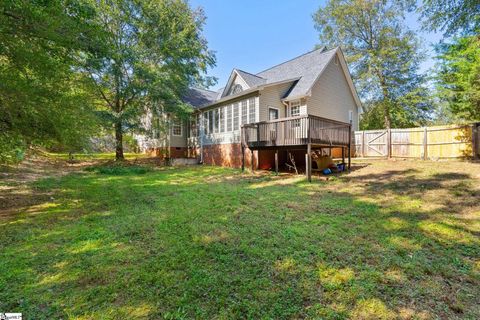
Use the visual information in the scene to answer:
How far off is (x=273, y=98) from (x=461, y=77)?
1013 cm

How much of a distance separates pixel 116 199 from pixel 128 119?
954 cm

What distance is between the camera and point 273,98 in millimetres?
13531

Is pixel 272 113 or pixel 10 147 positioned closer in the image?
pixel 10 147

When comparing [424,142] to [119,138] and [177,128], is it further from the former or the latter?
[119,138]

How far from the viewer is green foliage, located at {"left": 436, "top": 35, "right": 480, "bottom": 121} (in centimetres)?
1148

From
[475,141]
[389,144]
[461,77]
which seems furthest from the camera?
[389,144]

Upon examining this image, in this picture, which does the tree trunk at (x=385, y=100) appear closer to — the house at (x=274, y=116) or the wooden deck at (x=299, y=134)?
the house at (x=274, y=116)

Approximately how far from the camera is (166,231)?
456 cm

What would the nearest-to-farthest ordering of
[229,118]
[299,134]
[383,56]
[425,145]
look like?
[299,134], [425,145], [229,118], [383,56]

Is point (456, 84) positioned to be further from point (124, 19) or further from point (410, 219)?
point (124, 19)

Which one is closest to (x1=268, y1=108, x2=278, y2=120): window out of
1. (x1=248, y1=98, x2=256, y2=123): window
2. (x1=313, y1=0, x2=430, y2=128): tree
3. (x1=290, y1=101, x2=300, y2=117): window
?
(x1=248, y1=98, x2=256, y2=123): window

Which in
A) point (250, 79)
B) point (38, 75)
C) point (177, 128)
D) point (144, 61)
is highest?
point (144, 61)

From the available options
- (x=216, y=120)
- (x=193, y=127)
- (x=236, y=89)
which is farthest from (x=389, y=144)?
(x=193, y=127)

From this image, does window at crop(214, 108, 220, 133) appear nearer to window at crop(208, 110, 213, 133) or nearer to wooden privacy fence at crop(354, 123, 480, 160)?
window at crop(208, 110, 213, 133)
